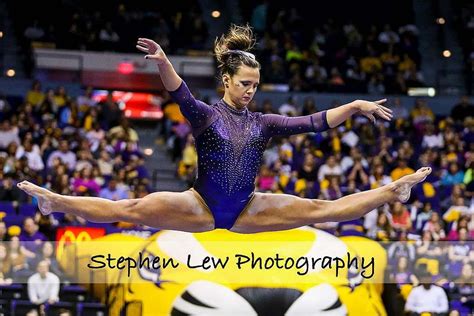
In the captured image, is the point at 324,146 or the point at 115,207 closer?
the point at 115,207

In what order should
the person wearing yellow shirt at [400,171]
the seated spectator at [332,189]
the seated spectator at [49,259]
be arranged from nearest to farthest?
the seated spectator at [49,259] < the seated spectator at [332,189] < the person wearing yellow shirt at [400,171]

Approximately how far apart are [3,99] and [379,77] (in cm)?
678

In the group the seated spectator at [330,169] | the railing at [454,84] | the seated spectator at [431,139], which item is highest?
the railing at [454,84]

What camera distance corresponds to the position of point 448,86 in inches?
741

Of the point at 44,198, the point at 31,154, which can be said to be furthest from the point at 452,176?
the point at 44,198

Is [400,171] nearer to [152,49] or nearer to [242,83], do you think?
[242,83]

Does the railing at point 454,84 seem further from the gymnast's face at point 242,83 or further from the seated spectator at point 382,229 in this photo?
the gymnast's face at point 242,83

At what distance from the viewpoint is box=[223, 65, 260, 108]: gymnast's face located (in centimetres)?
640

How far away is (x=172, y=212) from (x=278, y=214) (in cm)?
69

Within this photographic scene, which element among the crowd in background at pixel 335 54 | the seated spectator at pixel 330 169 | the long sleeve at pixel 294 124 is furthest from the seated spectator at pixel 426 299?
the crowd in background at pixel 335 54

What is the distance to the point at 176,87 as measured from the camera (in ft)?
20.2

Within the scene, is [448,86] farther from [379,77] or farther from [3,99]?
[3,99]

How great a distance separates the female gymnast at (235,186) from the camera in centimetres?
640

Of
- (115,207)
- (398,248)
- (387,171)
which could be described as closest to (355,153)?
(387,171)
